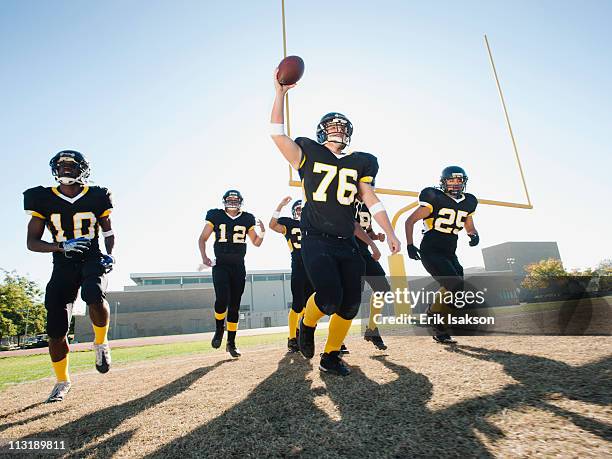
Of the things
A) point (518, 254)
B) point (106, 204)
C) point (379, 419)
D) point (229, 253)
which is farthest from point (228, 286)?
point (518, 254)

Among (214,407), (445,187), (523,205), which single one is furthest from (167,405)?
(523,205)

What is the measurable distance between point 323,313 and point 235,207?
357cm

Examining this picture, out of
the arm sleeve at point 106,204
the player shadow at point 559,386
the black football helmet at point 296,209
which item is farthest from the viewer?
the black football helmet at point 296,209

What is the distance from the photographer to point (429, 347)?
440 cm

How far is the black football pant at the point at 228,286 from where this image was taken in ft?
19.3

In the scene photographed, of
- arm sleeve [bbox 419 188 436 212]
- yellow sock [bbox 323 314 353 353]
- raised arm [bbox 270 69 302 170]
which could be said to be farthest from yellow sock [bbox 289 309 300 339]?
raised arm [bbox 270 69 302 170]

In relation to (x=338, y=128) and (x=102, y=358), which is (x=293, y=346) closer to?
(x=102, y=358)

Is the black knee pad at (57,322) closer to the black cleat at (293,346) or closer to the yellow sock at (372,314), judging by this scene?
the black cleat at (293,346)

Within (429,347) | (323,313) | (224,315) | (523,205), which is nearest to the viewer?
(323,313)

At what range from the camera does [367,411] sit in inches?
82.0

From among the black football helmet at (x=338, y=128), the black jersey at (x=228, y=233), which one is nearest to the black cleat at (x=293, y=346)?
the black jersey at (x=228, y=233)

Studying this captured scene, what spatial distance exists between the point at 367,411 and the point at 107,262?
10.5 feet

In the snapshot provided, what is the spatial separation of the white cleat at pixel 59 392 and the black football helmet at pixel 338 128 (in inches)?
148

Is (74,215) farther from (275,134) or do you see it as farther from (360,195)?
(360,195)
